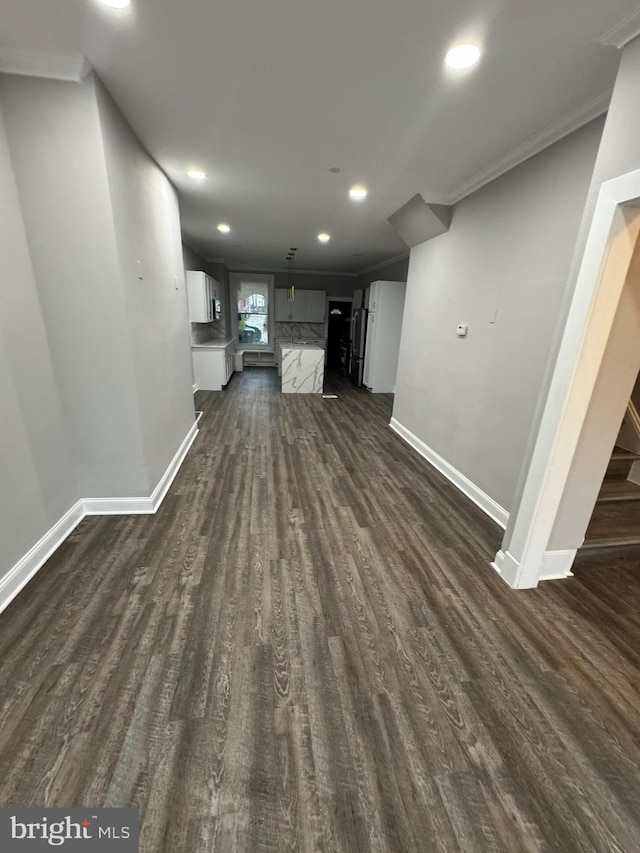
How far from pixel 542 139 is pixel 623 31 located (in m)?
0.83

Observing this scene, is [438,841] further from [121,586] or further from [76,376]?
[76,376]

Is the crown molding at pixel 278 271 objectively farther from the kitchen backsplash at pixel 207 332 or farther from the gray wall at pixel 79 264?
the gray wall at pixel 79 264

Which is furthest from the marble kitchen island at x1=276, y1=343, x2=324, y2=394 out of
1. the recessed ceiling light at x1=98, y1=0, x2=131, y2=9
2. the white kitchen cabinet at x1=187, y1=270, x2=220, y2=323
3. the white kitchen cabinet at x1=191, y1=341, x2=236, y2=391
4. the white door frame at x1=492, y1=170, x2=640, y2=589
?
the recessed ceiling light at x1=98, y1=0, x2=131, y2=9

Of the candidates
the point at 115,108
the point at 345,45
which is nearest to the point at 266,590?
the point at 345,45

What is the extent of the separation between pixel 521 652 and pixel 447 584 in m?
0.48

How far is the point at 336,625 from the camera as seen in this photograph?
5.75 feet

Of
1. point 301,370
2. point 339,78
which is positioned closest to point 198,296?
point 301,370

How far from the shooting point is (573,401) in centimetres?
171

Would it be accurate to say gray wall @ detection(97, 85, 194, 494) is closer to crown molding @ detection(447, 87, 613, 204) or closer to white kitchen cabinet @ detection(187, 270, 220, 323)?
white kitchen cabinet @ detection(187, 270, 220, 323)

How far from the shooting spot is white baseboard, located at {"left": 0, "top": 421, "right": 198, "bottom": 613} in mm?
1847

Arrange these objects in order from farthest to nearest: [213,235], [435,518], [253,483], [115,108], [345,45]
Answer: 1. [213,235]
2. [253,483]
3. [435,518]
4. [115,108]
5. [345,45]

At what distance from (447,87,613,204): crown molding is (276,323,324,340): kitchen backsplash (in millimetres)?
6655

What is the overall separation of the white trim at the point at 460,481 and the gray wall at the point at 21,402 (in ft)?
10.6

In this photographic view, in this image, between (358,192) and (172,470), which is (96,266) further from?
(358,192)
